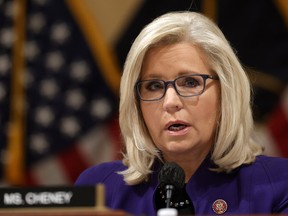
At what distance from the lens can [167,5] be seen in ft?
13.4

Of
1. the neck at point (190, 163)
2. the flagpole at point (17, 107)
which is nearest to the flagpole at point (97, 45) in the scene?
the flagpole at point (17, 107)

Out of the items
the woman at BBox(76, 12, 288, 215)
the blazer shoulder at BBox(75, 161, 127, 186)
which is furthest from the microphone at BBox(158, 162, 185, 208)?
the blazer shoulder at BBox(75, 161, 127, 186)

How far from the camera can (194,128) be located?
2461mm

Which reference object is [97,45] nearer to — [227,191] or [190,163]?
[190,163]

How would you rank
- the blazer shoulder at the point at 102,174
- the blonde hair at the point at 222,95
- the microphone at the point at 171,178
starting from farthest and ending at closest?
the blazer shoulder at the point at 102,174 → the blonde hair at the point at 222,95 → the microphone at the point at 171,178

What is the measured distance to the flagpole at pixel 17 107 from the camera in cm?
408

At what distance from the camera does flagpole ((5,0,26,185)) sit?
4.08 metres

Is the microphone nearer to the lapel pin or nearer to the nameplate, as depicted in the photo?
the lapel pin

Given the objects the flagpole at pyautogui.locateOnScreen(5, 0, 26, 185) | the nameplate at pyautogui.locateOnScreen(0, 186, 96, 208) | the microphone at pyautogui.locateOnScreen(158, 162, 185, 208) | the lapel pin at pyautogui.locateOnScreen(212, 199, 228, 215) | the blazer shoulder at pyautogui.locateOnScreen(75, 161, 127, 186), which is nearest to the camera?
the nameplate at pyautogui.locateOnScreen(0, 186, 96, 208)

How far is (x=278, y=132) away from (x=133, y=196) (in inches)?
64.8

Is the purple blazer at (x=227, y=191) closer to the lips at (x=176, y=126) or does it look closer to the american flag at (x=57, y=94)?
the lips at (x=176, y=126)

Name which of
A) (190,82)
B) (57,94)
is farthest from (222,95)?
(57,94)

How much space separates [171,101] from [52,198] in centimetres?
83

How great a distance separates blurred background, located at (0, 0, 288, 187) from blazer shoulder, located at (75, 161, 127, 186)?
132 cm
